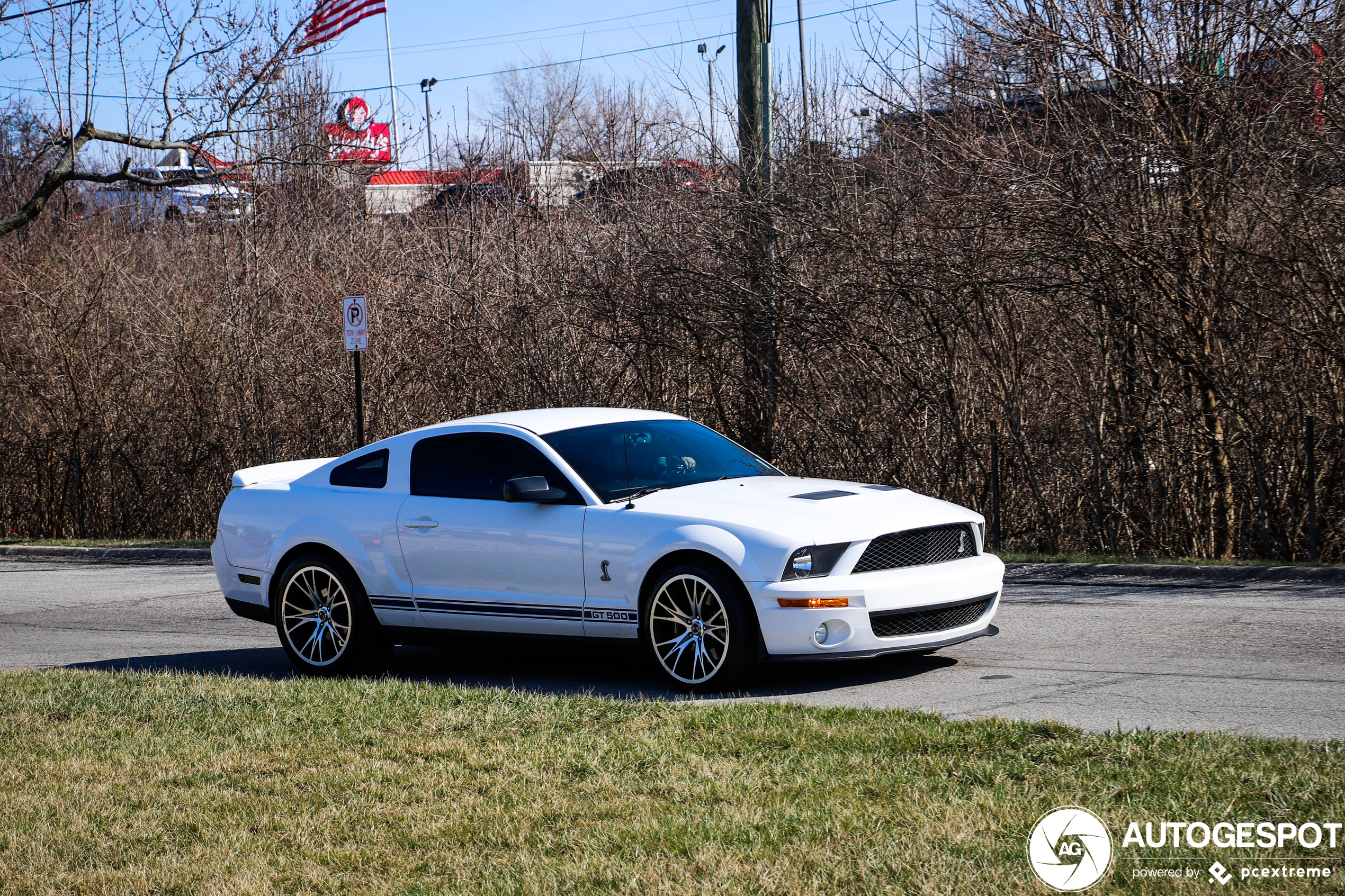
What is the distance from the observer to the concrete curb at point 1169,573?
11.6 metres

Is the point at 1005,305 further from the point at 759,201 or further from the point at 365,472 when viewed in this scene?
the point at 365,472

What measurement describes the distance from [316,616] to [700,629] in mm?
2944

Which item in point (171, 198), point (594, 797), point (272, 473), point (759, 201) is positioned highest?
point (171, 198)

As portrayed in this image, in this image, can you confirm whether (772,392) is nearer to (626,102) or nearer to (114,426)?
(626,102)

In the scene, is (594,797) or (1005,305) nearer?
(594,797)

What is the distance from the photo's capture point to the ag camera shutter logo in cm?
431

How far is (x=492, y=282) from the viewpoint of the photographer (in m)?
20.2

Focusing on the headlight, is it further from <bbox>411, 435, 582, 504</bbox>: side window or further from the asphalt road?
<bbox>411, 435, 582, 504</bbox>: side window

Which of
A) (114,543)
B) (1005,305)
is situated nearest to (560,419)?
(1005,305)

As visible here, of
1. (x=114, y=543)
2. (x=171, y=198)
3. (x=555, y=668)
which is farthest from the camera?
(x=171, y=198)

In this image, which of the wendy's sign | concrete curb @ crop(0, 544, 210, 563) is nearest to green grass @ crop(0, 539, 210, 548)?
concrete curb @ crop(0, 544, 210, 563)

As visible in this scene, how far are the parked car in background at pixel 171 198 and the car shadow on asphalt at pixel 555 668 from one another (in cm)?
1134

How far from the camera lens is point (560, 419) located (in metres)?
9.12

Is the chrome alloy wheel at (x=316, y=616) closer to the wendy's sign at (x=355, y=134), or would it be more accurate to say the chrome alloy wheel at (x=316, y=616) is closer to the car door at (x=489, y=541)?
the car door at (x=489, y=541)
